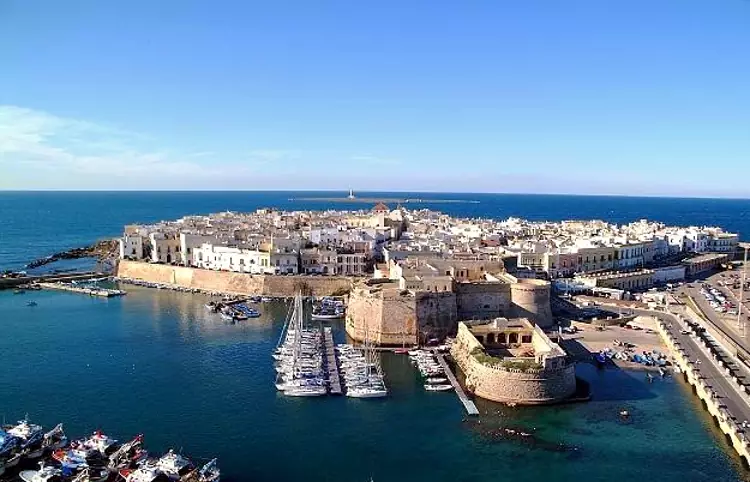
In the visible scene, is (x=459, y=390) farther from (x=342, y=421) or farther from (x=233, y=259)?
(x=233, y=259)

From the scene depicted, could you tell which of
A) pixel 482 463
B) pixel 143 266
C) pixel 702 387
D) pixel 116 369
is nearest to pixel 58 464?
pixel 116 369

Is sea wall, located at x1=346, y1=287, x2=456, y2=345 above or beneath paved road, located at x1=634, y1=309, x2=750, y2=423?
above

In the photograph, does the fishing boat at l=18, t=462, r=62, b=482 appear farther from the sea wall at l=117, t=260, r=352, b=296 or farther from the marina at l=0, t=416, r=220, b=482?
the sea wall at l=117, t=260, r=352, b=296

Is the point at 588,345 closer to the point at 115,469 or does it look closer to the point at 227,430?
the point at 227,430

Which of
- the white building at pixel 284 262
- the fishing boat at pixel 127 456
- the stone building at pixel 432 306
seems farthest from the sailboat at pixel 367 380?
the white building at pixel 284 262

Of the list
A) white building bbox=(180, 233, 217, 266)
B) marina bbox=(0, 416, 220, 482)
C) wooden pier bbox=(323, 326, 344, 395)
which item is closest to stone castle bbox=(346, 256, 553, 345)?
wooden pier bbox=(323, 326, 344, 395)

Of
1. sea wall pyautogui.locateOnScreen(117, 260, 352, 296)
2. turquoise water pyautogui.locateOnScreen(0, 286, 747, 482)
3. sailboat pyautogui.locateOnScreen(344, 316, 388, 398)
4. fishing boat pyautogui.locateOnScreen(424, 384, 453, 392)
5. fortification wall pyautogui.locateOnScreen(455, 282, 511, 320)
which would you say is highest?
fortification wall pyautogui.locateOnScreen(455, 282, 511, 320)
